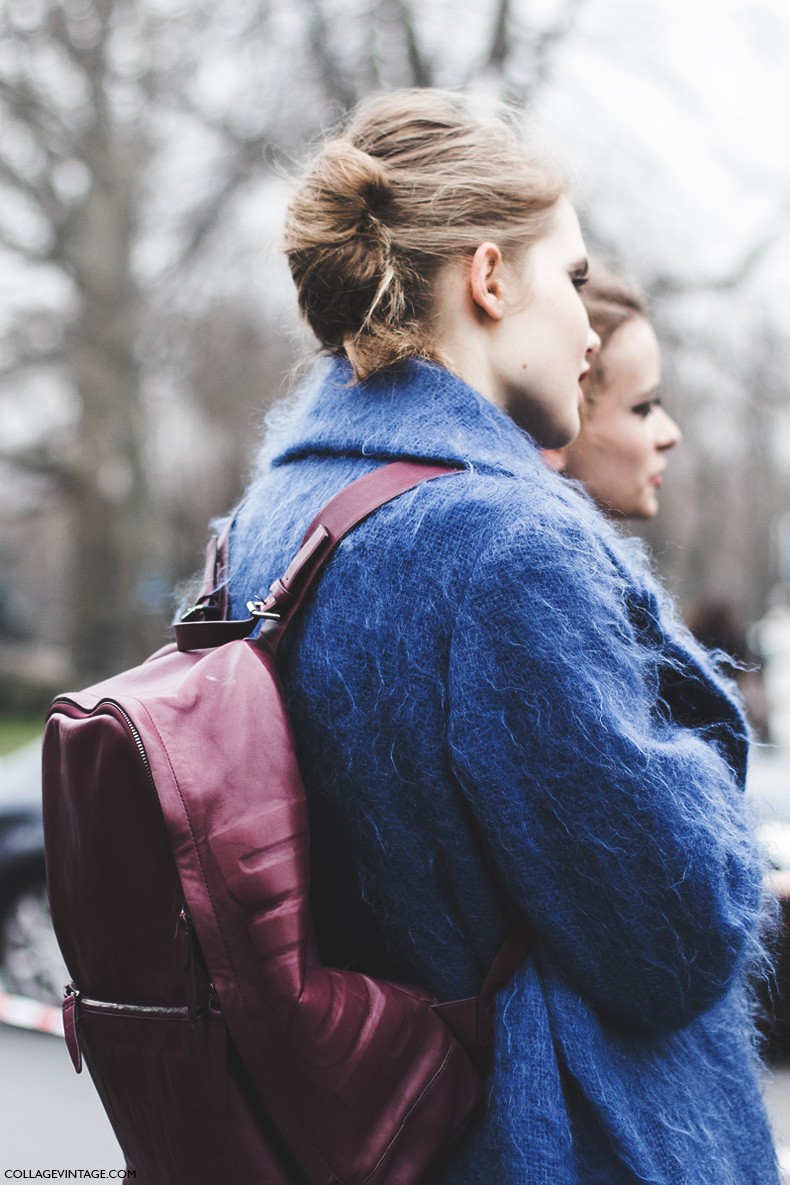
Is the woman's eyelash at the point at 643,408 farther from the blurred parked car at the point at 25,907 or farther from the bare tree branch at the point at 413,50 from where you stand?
the bare tree branch at the point at 413,50

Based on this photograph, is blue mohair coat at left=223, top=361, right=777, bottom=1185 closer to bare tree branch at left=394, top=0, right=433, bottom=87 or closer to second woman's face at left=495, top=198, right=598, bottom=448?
second woman's face at left=495, top=198, right=598, bottom=448

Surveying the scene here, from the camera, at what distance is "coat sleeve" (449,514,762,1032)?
118cm

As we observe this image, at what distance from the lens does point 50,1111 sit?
439 centimetres

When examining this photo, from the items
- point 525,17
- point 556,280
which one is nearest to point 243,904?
point 556,280

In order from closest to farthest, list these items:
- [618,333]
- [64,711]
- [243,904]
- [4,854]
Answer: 1. [243,904]
2. [64,711]
3. [618,333]
4. [4,854]

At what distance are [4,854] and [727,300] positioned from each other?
6.73 meters

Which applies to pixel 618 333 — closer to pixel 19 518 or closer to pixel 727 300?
pixel 727 300

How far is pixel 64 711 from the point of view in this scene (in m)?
1.30

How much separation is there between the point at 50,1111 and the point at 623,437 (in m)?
3.30

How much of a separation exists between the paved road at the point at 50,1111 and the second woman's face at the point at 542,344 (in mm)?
2728

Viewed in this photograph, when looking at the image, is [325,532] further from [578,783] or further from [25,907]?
[25,907]

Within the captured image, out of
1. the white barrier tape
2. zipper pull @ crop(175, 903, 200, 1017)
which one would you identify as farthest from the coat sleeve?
the white barrier tape

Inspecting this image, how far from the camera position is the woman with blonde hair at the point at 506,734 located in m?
1.20

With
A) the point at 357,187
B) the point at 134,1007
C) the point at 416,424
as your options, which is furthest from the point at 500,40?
the point at 134,1007
